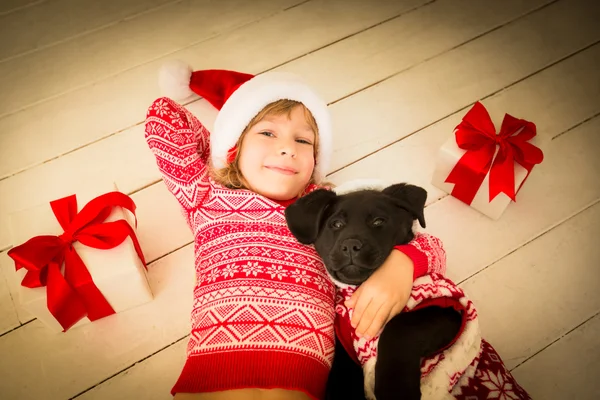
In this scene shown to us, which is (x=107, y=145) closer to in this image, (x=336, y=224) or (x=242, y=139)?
(x=242, y=139)

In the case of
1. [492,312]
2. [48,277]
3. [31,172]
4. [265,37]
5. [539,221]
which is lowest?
[492,312]

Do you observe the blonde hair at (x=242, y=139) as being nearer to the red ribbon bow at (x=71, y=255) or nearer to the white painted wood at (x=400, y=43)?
the red ribbon bow at (x=71, y=255)

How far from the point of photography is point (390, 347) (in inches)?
28.9

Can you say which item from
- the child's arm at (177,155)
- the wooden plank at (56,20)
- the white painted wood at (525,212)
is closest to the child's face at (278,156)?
the child's arm at (177,155)

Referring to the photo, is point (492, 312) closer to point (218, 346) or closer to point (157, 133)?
point (218, 346)

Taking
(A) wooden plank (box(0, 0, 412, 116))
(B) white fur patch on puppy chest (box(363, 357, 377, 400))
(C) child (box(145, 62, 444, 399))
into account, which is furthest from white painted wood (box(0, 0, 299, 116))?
(B) white fur patch on puppy chest (box(363, 357, 377, 400))

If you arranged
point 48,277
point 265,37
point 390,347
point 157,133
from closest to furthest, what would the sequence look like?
point 390,347 < point 48,277 < point 157,133 < point 265,37

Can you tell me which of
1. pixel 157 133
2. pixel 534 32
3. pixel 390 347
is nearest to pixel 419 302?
pixel 390 347

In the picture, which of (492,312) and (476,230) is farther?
(476,230)

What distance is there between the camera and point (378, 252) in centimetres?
77

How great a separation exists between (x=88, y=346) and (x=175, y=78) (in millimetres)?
770

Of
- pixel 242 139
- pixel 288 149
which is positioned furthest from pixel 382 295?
pixel 242 139

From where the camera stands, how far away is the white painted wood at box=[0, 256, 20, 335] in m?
1.05

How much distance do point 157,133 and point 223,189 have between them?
0.22 metres
